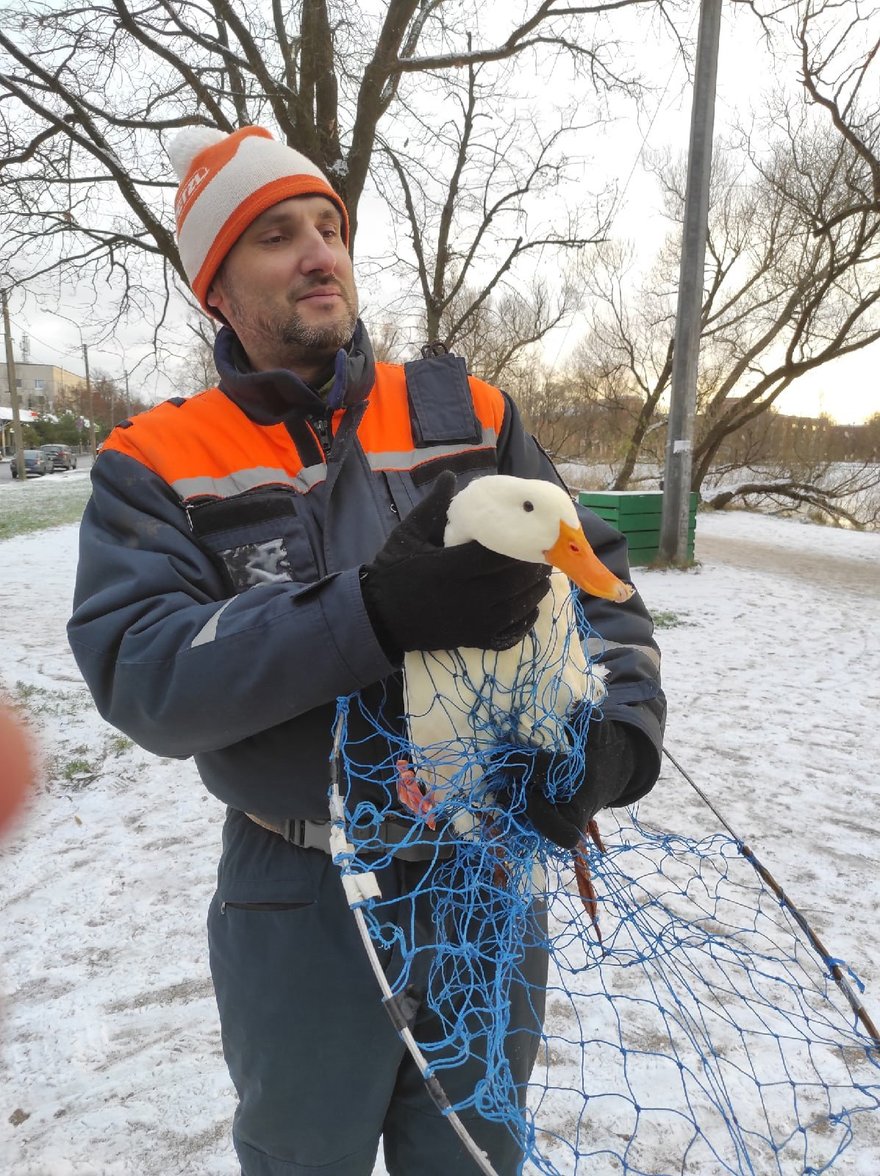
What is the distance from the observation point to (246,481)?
136cm

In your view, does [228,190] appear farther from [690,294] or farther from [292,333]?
[690,294]

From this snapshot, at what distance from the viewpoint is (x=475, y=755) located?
1106 millimetres

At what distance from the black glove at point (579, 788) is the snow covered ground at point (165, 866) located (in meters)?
1.65

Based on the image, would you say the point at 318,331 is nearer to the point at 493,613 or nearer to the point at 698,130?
the point at 493,613

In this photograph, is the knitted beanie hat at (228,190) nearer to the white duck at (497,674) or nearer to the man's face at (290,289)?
the man's face at (290,289)

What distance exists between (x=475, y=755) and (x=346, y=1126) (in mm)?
798

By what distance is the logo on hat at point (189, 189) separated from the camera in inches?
64.1

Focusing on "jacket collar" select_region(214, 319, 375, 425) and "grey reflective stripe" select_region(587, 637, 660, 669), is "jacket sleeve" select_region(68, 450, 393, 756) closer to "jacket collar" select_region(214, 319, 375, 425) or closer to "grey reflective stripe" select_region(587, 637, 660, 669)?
"jacket collar" select_region(214, 319, 375, 425)

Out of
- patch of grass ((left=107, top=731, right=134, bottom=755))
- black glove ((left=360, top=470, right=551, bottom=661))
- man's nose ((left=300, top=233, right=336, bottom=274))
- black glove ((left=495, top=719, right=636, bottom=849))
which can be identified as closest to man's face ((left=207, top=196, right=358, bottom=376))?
man's nose ((left=300, top=233, right=336, bottom=274))

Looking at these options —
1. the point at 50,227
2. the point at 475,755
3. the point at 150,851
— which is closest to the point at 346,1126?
the point at 475,755

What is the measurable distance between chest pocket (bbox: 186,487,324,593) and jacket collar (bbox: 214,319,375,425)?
0.65 feet

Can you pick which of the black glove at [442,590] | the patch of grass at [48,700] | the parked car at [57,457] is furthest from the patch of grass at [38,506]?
the parked car at [57,457]

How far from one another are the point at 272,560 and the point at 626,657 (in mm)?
707

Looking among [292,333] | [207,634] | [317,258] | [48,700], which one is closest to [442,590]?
[207,634]
